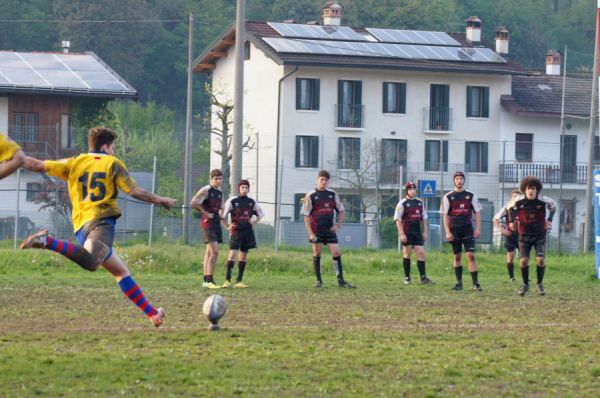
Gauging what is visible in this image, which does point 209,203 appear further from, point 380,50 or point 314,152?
point 380,50

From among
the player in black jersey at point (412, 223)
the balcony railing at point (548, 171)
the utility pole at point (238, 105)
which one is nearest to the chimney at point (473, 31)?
the balcony railing at point (548, 171)

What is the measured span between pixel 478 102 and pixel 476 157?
5611 mm

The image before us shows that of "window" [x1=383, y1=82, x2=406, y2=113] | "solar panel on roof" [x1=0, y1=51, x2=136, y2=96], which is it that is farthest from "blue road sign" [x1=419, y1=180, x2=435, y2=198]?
"window" [x1=383, y1=82, x2=406, y2=113]

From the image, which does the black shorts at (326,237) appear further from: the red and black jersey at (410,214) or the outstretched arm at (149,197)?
the outstretched arm at (149,197)

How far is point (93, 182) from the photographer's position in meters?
12.3

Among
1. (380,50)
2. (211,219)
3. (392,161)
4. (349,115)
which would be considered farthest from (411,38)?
(211,219)

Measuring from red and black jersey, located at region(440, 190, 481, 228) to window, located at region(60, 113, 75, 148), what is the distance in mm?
27109

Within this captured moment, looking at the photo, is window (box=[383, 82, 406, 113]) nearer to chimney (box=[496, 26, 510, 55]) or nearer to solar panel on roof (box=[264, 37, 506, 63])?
solar panel on roof (box=[264, 37, 506, 63])

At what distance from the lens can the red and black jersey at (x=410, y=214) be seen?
22094 mm

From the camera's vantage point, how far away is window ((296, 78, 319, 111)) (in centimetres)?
5212

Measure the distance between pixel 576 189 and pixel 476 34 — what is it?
65.1ft

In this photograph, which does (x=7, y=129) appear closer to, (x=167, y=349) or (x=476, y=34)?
(x=476, y=34)

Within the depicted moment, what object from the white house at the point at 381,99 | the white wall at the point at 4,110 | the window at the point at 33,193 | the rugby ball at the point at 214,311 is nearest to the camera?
→ the rugby ball at the point at 214,311

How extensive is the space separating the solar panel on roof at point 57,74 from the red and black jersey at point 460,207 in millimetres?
27962
